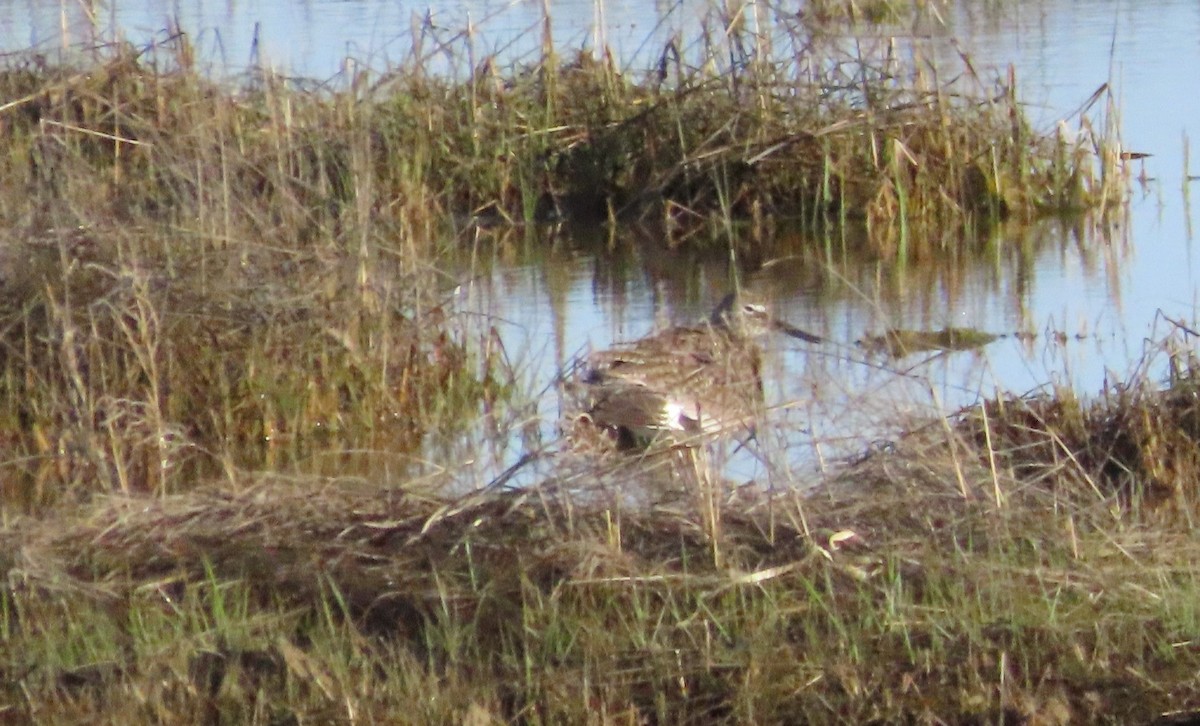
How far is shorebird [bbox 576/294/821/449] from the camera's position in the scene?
6.01 m

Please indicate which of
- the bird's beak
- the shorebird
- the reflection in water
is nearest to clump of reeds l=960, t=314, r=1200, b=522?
the reflection in water

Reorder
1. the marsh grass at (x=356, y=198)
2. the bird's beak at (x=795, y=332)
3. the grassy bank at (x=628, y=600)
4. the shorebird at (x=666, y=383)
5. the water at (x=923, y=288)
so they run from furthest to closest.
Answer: the bird's beak at (x=795, y=332)
the marsh grass at (x=356, y=198)
the water at (x=923, y=288)
the shorebird at (x=666, y=383)
the grassy bank at (x=628, y=600)

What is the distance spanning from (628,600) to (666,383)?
2016mm

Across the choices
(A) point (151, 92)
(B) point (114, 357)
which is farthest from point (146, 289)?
(A) point (151, 92)

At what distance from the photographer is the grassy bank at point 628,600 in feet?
13.1

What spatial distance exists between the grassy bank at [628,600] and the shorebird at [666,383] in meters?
0.90

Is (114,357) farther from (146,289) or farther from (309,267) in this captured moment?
(309,267)

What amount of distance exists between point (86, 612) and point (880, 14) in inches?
466

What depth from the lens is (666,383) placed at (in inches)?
252

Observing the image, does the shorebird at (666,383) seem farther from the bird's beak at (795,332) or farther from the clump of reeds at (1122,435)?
the clump of reeds at (1122,435)

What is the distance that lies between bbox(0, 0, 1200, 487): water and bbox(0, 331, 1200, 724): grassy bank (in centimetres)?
51

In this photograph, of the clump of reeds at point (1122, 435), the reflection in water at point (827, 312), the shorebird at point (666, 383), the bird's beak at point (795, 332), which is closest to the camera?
the clump of reeds at point (1122, 435)

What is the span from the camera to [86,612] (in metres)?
4.53

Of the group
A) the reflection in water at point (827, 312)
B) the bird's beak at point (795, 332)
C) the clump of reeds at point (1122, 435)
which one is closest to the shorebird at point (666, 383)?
the reflection in water at point (827, 312)
